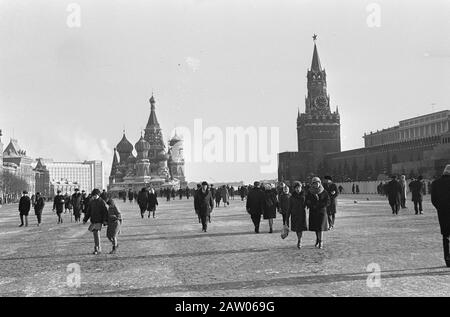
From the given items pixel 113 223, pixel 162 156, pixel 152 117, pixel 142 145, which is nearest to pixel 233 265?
pixel 113 223

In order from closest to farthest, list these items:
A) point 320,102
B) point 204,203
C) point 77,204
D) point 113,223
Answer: point 113,223 → point 204,203 → point 77,204 → point 320,102

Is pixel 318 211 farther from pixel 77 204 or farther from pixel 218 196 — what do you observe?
pixel 218 196

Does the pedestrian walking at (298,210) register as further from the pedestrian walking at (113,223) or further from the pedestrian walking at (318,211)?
the pedestrian walking at (113,223)

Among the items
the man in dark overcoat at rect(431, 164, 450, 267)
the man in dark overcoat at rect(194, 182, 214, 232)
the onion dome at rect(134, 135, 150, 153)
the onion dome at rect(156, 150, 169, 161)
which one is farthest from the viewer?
the onion dome at rect(156, 150, 169, 161)

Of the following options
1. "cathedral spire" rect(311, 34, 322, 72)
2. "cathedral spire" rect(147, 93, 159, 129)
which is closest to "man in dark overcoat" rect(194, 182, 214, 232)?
"cathedral spire" rect(311, 34, 322, 72)

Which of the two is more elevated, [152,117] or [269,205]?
[152,117]

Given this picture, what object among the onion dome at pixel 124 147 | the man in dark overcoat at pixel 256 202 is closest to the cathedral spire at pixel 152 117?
the onion dome at pixel 124 147

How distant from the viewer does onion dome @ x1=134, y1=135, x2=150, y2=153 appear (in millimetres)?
149875

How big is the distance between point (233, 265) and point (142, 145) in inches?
5501

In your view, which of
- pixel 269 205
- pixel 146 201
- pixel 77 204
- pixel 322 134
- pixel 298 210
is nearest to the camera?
pixel 298 210

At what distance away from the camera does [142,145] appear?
150 m

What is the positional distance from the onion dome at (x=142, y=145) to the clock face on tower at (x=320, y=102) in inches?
1601

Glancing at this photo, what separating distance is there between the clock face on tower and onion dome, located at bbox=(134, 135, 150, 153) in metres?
40.7

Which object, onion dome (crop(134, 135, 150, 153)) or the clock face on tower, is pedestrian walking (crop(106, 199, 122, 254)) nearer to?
the clock face on tower
